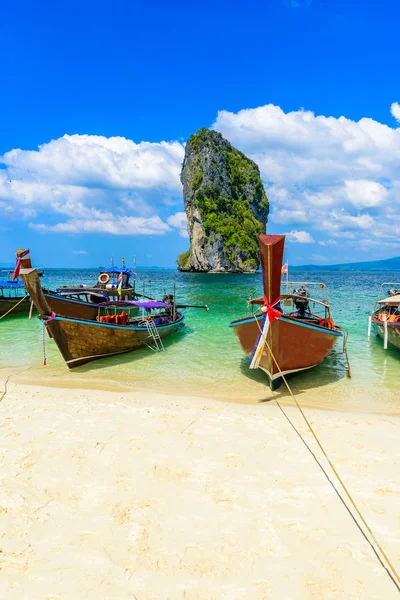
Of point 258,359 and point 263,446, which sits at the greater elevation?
point 258,359

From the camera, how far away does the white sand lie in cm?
315

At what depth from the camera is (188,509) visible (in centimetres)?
419

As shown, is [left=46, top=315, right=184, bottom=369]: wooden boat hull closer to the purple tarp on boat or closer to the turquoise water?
the turquoise water

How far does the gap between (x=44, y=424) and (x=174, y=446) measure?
105 inches

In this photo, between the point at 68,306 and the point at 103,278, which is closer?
the point at 68,306

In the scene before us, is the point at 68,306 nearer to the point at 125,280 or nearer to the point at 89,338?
the point at 89,338

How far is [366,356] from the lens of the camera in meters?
14.1

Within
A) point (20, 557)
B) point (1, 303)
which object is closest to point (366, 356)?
point (20, 557)

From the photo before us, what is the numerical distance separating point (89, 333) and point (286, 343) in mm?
6807

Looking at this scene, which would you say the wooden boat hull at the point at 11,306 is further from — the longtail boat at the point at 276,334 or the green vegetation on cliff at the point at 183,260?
the green vegetation on cliff at the point at 183,260

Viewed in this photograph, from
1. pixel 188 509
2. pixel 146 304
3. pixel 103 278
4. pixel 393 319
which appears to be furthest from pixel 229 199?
pixel 188 509

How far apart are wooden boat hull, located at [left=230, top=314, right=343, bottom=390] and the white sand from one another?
255cm

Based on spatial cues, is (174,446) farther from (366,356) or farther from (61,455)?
(366,356)

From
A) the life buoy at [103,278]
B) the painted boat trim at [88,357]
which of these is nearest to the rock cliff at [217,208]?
the life buoy at [103,278]
